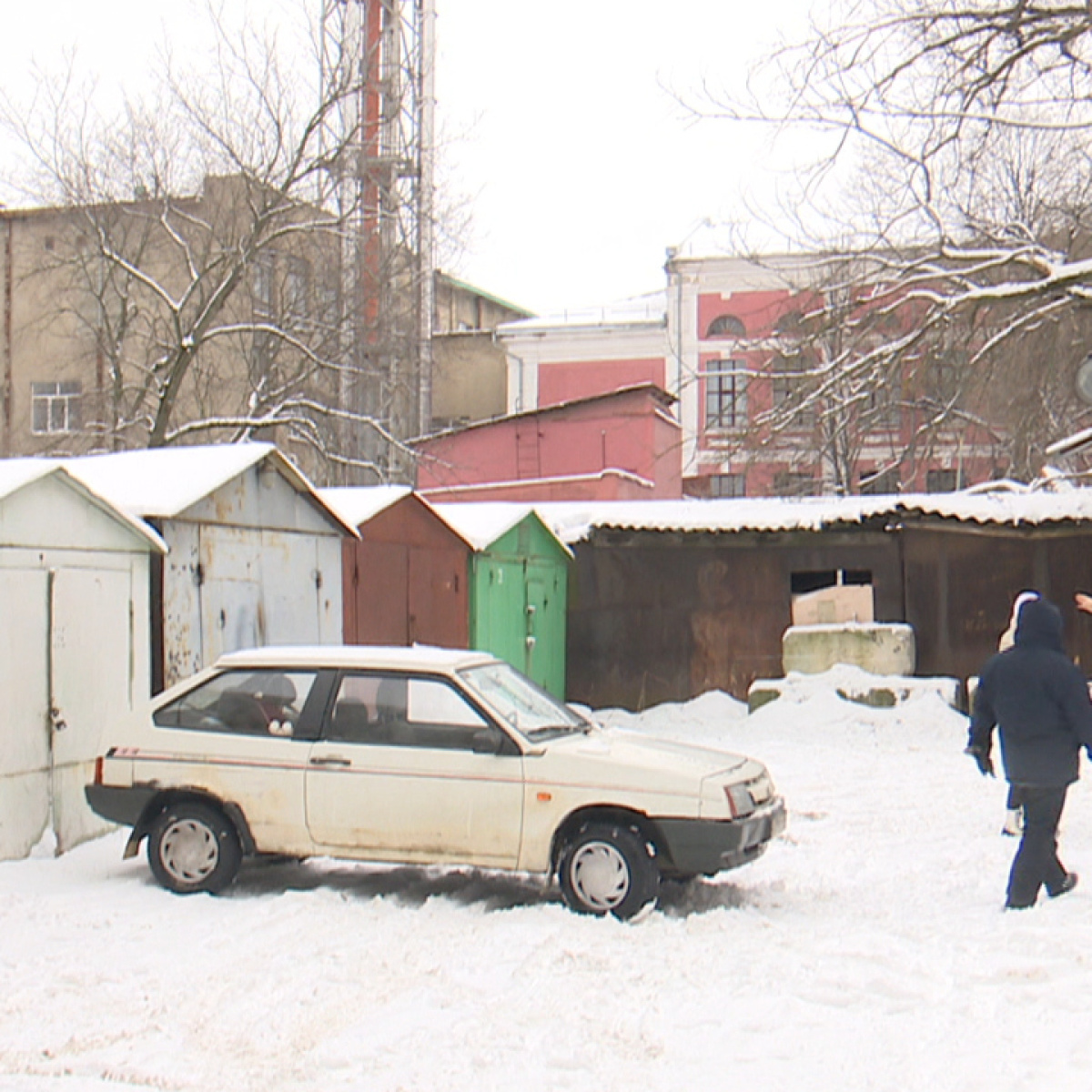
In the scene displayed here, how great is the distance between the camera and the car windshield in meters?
7.88

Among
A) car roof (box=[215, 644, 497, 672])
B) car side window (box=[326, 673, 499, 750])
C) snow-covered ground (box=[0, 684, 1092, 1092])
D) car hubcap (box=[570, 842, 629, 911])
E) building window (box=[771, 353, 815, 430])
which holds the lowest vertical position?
snow-covered ground (box=[0, 684, 1092, 1092])

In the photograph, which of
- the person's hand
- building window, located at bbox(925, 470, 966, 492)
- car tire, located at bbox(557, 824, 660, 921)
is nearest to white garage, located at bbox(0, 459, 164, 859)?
car tire, located at bbox(557, 824, 660, 921)

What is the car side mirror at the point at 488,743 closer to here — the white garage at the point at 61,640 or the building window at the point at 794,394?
the white garage at the point at 61,640

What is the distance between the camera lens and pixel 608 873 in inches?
287

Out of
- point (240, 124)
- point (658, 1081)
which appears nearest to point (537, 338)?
point (240, 124)

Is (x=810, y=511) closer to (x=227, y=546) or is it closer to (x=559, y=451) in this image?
(x=559, y=451)

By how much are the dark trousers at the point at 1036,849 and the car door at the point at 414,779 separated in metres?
2.61

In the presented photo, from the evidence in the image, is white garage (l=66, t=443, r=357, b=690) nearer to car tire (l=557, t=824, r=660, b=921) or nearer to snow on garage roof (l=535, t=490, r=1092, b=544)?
car tire (l=557, t=824, r=660, b=921)

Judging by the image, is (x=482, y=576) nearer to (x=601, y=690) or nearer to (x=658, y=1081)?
(x=601, y=690)

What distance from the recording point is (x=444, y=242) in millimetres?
24906

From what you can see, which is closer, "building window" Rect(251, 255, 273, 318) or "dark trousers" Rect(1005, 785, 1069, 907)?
"dark trousers" Rect(1005, 785, 1069, 907)

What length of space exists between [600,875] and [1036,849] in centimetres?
227

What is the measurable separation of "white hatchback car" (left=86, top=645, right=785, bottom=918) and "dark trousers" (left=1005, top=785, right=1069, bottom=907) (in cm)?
130

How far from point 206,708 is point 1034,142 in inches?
681
